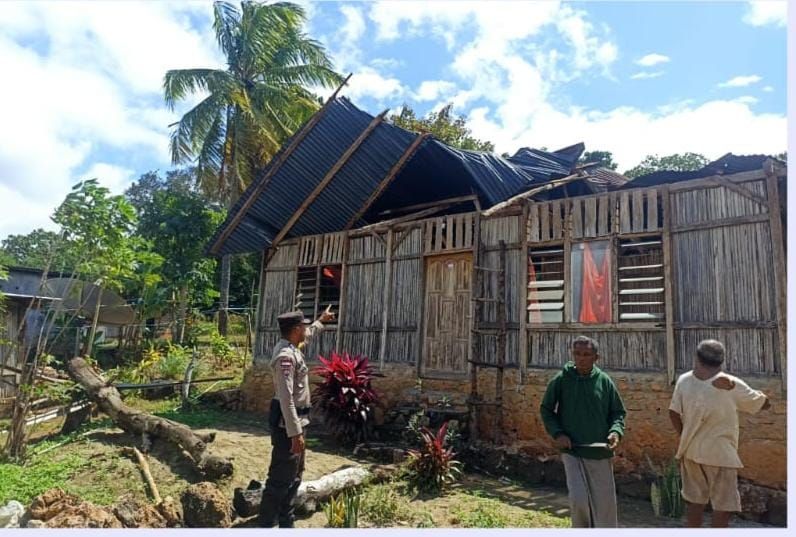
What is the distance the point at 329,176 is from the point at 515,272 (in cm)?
424

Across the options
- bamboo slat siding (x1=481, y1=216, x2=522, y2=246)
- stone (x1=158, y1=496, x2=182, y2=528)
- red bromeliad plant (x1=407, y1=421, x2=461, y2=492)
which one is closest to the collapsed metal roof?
bamboo slat siding (x1=481, y1=216, x2=522, y2=246)

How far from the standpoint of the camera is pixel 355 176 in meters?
11.0

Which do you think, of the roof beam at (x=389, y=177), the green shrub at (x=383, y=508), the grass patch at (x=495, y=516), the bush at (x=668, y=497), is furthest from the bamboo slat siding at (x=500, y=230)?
the green shrub at (x=383, y=508)

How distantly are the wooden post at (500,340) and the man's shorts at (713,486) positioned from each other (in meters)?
4.20

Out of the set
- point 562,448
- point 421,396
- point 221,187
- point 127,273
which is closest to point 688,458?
point 562,448

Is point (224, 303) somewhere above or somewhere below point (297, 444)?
above

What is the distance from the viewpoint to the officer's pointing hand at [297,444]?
4.61m

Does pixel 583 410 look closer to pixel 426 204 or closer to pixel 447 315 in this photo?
pixel 447 315

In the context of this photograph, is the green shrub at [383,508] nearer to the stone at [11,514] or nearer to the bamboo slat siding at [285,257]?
the stone at [11,514]

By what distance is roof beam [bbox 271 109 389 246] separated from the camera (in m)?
10.2

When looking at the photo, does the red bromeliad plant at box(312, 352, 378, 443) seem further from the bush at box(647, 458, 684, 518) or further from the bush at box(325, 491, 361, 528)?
the bush at box(647, 458, 684, 518)

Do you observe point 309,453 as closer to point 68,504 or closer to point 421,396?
point 421,396

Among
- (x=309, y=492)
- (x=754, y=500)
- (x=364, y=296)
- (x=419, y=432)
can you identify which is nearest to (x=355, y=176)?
(x=364, y=296)

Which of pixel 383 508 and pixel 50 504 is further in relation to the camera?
pixel 383 508
